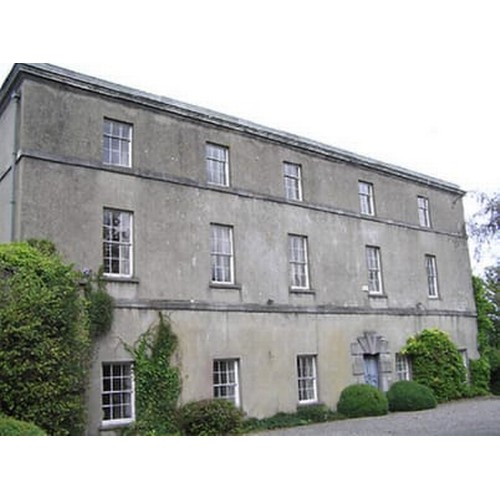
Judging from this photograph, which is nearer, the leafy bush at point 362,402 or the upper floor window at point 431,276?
the leafy bush at point 362,402

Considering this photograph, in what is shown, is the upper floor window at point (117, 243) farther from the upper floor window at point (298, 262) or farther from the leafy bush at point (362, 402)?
the leafy bush at point (362, 402)

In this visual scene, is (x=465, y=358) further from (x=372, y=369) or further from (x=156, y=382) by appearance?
(x=156, y=382)

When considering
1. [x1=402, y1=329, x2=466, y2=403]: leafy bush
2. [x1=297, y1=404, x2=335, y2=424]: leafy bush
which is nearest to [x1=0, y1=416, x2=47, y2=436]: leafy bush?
[x1=297, y1=404, x2=335, y2=424]: leafy bush

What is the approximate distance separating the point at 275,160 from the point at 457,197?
12661mm

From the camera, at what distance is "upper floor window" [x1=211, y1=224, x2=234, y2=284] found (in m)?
18.4

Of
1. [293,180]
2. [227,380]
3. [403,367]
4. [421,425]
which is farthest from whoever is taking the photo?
[403,367]

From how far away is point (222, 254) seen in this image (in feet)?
61.1

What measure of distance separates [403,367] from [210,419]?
434 inches

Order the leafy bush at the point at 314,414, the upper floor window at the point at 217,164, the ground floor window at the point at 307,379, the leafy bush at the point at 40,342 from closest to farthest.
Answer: the leafy bush at the point at 40,342
the leafy bush at the point at 314,414
the upper floor window at the point at 217,164
the ground floor window at the point at 307,379

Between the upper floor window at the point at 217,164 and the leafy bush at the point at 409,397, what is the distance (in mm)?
9661

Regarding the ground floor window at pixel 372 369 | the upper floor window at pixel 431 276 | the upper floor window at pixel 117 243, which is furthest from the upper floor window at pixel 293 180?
the upper floor window at pixel 431 276

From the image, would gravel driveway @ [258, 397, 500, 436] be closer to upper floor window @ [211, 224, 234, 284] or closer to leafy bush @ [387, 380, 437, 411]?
leafy bush @ [387, 380, 437, 411]

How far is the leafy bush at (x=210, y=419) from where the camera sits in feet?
48.6

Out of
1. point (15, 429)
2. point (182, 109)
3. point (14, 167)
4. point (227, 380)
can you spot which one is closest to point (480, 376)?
point (227, 380)
